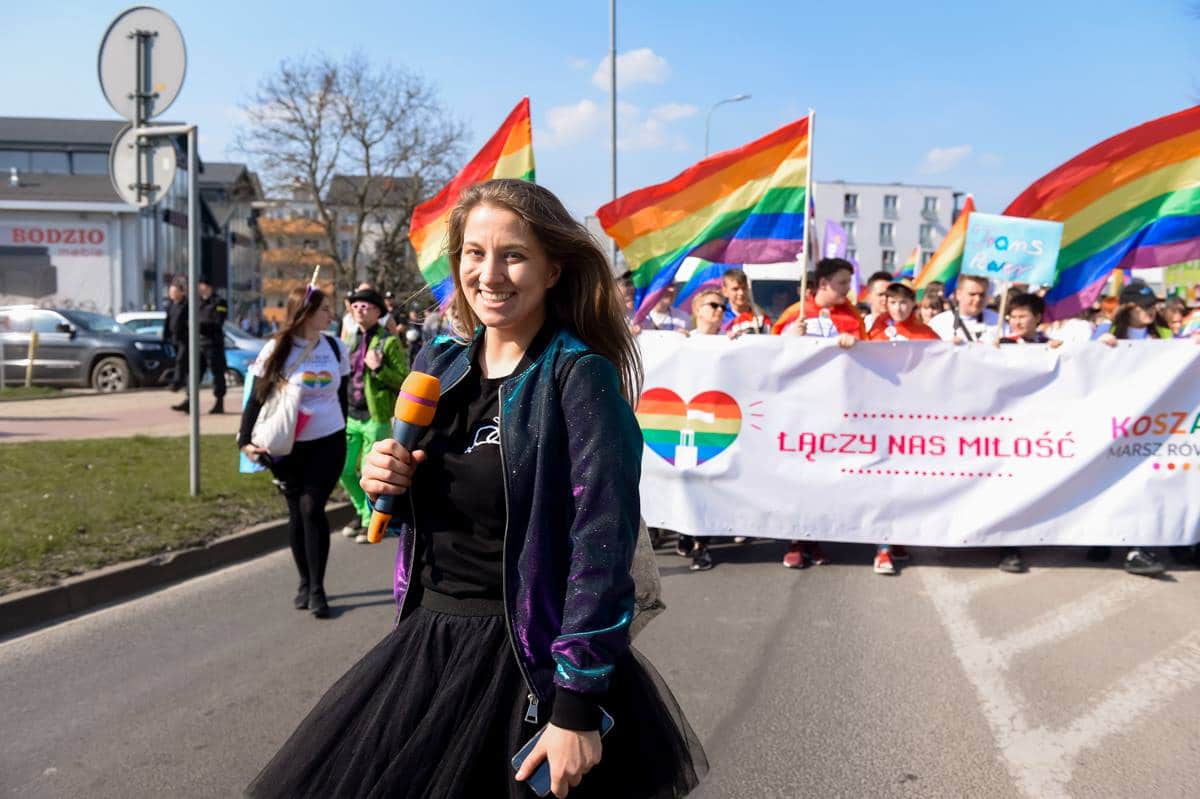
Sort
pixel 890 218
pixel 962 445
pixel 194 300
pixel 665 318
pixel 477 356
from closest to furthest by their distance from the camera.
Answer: pixel 477 356
pixel 962 445
pixel 194 300
pixel 665 318
pixel 890 218

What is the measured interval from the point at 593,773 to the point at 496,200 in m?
1.15

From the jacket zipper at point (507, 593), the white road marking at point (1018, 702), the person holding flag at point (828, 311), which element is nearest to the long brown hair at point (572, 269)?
the jacket zipper at point (507, 593)

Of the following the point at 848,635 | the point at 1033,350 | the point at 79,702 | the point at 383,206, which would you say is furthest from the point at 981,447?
the point at 383,206

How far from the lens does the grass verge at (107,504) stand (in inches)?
244

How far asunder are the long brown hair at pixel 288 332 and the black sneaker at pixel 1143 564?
18.5 ft

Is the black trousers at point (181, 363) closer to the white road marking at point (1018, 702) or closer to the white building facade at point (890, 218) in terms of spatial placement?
the white road marking at point (1018, 702)

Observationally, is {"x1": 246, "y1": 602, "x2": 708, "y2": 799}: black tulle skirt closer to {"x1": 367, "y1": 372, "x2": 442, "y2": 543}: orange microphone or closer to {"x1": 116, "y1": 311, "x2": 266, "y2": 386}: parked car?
{"x1": 367, "y1": 372, "x2": 442, "y2": 543}: orange microphone

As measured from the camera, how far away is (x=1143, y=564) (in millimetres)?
6949

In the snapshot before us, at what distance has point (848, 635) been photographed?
546 centimetres

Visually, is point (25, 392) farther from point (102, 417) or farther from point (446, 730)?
point (446, 730)

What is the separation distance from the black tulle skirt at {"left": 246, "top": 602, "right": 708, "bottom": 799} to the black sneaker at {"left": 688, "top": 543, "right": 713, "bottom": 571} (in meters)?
5.05

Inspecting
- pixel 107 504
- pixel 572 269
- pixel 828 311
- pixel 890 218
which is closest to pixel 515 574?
pixel 572 269

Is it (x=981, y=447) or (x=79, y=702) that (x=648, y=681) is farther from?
(x=981, y=447)

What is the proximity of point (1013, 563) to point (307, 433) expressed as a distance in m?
4.77
